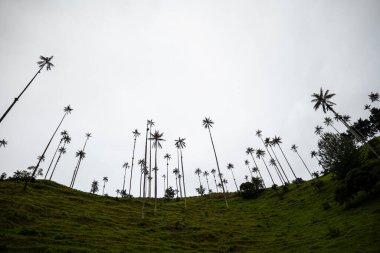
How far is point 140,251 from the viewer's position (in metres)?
23.5

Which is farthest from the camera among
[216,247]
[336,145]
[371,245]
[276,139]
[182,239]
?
[276,139]

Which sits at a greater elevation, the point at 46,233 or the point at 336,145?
the point at 336,145

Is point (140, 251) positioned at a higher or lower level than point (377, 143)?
lower

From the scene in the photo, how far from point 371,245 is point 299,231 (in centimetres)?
1485

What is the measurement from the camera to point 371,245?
17.9m

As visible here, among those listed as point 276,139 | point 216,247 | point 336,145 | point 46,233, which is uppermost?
point 276,139

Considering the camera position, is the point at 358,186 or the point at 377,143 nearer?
the point at 358,186

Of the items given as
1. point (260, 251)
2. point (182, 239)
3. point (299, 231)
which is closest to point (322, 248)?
point (260, 251)

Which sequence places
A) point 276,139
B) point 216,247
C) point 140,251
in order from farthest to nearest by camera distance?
point 276,139 → point 216,247 → point 140,251

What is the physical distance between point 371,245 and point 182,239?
22.0m

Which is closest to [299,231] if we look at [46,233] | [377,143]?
[46,233]

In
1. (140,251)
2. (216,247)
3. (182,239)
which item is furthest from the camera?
(182,239)

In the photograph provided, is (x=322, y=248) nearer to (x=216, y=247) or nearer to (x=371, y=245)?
(x=371, y=245)

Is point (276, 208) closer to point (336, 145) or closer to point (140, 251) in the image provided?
point (336, 145)
